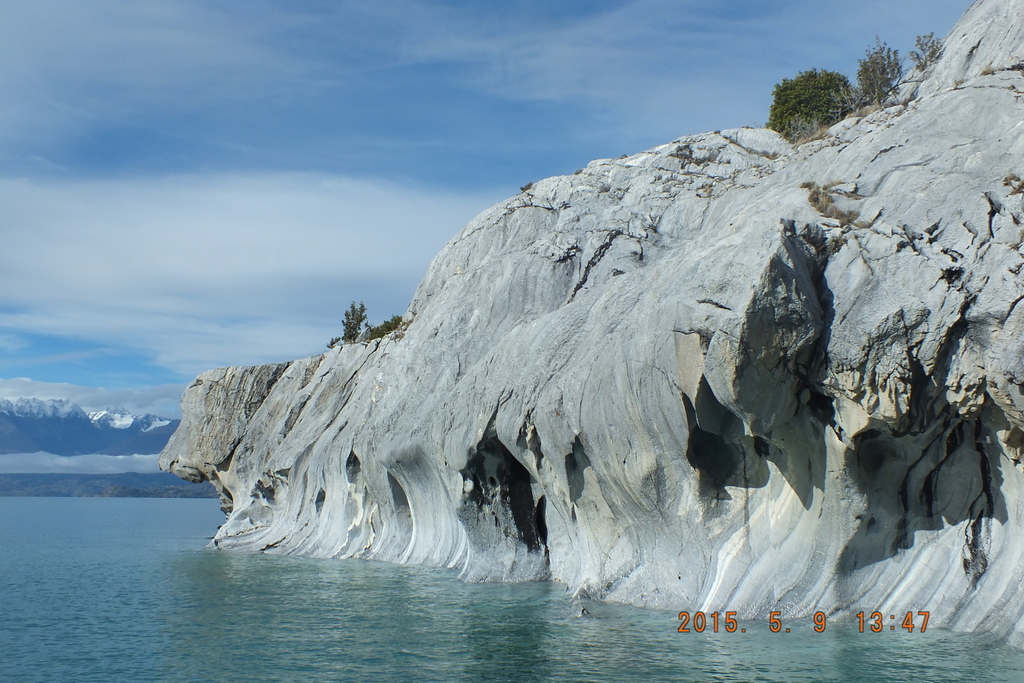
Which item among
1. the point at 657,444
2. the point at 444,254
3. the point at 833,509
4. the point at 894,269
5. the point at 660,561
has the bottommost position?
the point at 660,561

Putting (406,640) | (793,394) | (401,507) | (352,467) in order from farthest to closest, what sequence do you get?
(352,467) → (401,507) → (406,640) → (793,394)

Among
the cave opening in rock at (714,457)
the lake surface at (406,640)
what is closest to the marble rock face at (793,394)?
the cave opening in rock at (714,457)

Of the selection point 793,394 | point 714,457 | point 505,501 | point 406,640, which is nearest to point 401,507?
point 505,501

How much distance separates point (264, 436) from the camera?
165 ft

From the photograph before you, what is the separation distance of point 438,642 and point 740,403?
28.6 ft

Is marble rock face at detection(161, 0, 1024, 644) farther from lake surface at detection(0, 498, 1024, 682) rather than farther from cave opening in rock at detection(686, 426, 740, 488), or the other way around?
lake surface at detection(0, 498, 1024, 682)

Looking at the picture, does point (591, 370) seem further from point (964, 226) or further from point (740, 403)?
point (964, 226)

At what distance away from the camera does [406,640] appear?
68.1ft

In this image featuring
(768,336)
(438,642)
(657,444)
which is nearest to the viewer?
(768,336)

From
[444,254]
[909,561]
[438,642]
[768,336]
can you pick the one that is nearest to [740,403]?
[768,336]

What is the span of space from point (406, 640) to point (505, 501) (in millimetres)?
10625

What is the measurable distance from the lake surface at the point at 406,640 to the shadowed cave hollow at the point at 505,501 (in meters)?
2.42

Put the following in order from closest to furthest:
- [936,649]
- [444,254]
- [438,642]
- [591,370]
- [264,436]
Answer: [936,649] < [438,642] < [591,370] < [444,254] < [264,436]

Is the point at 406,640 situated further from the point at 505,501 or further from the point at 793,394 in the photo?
the point at 505,501
